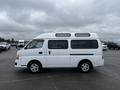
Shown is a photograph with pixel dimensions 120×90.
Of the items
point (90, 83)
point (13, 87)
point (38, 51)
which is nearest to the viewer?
point (13, 87)

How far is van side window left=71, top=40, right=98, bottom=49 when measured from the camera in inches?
389

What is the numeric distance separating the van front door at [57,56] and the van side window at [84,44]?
0.54 m

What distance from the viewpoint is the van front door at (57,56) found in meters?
9.69

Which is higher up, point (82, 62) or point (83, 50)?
point (83, 50)

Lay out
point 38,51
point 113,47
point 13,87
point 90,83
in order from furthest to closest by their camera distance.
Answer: point 113,47 → point 38,51 → point 90,83 → point 13,87

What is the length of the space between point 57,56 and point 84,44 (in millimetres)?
1721

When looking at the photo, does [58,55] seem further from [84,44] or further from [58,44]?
[84,44]

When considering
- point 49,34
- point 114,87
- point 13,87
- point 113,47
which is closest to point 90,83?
point 114,87

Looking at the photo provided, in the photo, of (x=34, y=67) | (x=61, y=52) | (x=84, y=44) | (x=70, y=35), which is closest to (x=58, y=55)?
(x=61, y=52)

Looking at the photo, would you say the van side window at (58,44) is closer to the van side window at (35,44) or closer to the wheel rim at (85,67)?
the van side window at (35,44)

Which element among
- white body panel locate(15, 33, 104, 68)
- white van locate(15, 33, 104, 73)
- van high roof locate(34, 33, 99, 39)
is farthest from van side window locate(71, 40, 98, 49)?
van high roof locate(34, 33, 99, 39)

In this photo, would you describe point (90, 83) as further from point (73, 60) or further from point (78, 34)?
point (78, 34)

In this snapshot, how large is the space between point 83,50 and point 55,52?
162cm

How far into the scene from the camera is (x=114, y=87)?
6773 mm
